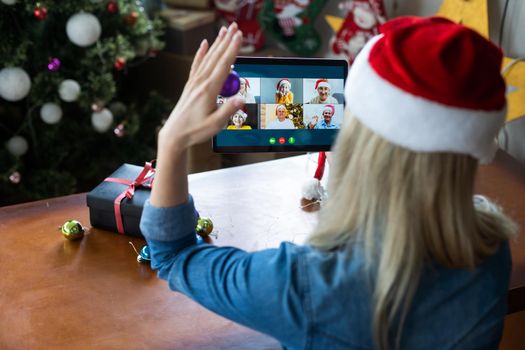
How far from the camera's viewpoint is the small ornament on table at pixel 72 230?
129 centimetres

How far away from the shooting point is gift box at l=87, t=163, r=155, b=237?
129 cm

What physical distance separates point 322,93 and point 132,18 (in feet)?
3.72

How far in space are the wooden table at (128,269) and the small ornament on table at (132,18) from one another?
954mm

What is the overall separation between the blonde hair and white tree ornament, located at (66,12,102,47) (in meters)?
1.50

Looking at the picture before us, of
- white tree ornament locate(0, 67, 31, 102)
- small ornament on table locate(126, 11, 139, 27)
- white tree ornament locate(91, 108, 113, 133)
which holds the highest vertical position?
small ornament on table locate(126, 11, 139, 27)

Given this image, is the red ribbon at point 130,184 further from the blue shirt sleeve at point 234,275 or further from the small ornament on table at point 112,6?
the small ornament on table at point 112,6

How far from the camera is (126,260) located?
4.07ft

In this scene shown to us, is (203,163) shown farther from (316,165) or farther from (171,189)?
(171,189)

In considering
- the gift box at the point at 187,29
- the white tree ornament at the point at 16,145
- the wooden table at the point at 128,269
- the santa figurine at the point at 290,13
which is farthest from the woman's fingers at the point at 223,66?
the gift box at the point at 187,29

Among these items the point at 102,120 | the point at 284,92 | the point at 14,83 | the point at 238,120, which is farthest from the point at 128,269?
the point at 102,120

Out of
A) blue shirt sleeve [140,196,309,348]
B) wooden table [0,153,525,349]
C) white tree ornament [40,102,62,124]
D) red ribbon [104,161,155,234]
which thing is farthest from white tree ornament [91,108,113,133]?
blue shirt sleeve [140,196,309,348]

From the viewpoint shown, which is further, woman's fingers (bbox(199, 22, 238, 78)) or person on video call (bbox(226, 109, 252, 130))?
person on video call (bbox(226, 109, 252, 130))

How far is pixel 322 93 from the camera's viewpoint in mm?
1385

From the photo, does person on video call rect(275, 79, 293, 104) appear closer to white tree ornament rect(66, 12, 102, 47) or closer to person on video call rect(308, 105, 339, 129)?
person on video call rect(308, 105, 339, 129)
